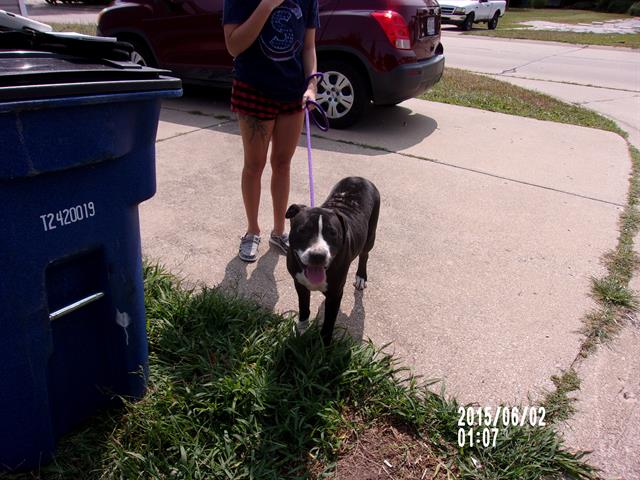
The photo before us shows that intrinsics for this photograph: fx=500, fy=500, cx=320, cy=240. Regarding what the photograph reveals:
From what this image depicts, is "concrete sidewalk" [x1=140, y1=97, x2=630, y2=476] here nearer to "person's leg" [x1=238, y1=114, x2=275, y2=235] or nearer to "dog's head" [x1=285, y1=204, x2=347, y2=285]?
"person's leg" [x1=238, y1=114, x2=275, y2=235]

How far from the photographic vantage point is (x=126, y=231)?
6.16 feet

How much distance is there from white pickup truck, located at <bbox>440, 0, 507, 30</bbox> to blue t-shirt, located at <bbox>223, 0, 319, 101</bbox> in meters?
21.1

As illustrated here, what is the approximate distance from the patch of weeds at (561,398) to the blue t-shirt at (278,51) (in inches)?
83.8

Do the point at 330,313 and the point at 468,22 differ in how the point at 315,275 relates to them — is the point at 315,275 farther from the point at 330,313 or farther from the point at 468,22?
the point at 468,22

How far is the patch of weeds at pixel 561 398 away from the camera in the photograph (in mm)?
2293

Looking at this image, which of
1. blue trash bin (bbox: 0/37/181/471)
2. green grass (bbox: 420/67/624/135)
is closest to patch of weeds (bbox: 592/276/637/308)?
blue trash bin (bbox: 0/37/181/471)

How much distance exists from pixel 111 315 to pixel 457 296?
2039 mm

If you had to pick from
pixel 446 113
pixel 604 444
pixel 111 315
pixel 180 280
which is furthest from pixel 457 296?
pixel 446 113

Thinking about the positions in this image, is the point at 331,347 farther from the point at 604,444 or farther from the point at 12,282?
the point at 12,282

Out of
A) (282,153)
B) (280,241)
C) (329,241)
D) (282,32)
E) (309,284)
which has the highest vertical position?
(282,32)

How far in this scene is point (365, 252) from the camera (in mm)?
3053

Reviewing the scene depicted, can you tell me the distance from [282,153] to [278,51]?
638 millimetres

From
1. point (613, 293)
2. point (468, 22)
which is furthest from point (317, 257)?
point (468, 22)

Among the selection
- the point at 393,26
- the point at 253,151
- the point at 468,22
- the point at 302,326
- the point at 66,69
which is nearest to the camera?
the point at 66,69
